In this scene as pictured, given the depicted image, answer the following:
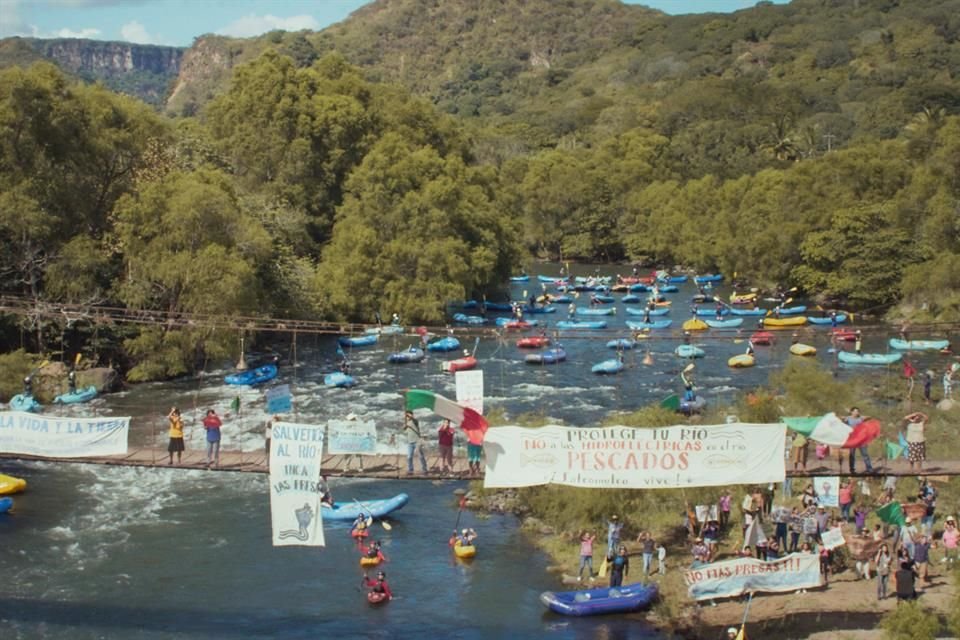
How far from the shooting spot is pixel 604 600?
3431 cm

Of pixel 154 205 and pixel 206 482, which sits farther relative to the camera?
pixel 154 205

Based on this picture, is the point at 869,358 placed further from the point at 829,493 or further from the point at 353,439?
the point at 353,439

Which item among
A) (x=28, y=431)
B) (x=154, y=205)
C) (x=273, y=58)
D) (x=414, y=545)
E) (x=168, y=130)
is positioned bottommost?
(x=414, y=545)

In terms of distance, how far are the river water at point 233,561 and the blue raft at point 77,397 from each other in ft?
2.57

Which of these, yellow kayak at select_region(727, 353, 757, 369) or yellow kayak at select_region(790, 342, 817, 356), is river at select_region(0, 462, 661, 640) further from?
yellow kayak at select_region(790, 342, 817, 356)

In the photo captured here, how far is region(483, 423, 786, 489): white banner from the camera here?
98.3ft

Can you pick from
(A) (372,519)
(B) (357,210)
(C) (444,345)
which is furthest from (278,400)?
(B) (357,210)

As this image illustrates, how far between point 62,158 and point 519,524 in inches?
1624

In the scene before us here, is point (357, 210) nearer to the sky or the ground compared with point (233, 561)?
nearer to the sky

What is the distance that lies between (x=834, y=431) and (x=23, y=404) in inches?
1612

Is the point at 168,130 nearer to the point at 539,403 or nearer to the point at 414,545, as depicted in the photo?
the point at 539,403

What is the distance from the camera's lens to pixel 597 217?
137125mm

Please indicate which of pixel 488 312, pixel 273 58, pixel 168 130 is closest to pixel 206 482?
pixel 168 130

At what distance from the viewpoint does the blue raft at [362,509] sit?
43.3 metres
